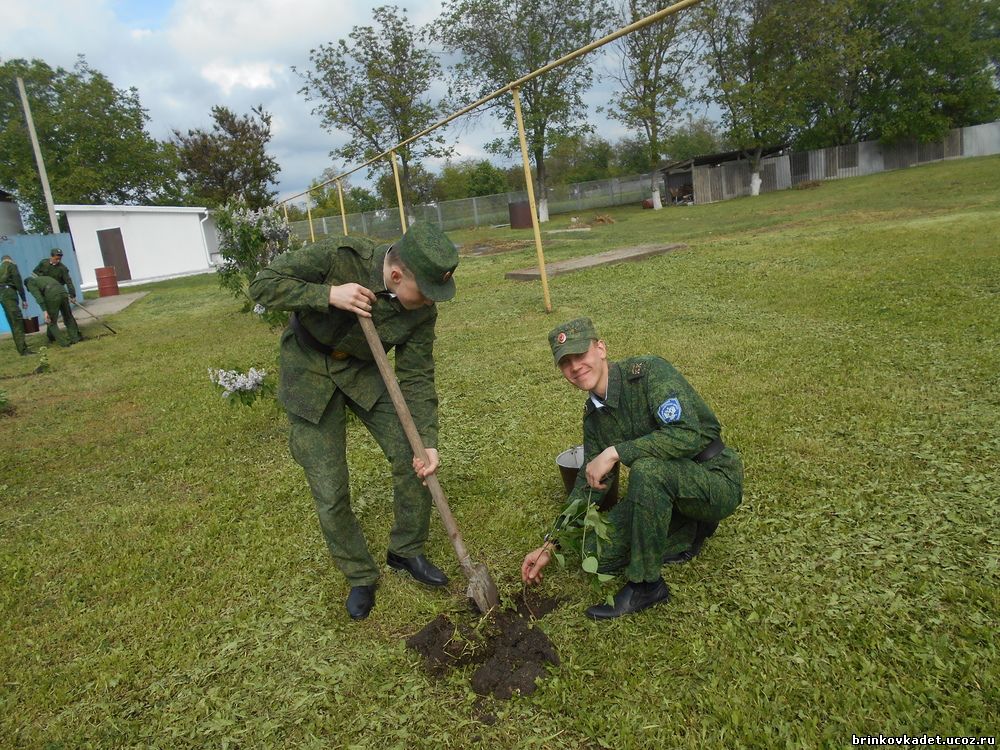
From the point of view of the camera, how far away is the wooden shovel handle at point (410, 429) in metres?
2.65

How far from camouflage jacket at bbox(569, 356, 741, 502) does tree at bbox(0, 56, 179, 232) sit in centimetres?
4234

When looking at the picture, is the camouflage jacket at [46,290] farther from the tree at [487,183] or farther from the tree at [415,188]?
the tree at [487,183]

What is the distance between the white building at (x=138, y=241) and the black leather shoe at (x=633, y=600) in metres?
25.4

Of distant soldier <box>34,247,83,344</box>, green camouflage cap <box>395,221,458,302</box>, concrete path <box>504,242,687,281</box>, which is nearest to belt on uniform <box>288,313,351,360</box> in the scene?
green camouflage cap <box>395,221,458,302</box>

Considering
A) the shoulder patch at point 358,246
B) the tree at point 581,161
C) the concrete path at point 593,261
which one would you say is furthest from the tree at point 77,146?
the shoulder patch at point 358,246

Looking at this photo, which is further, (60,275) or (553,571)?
(60,275)

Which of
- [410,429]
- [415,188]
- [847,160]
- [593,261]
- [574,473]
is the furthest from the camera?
[415,188]

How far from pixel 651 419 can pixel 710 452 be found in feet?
0.87

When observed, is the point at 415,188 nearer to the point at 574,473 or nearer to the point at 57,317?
the point at 57,317

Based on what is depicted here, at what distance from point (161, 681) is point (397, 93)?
103 feet

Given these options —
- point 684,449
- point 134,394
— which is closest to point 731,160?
point 134,394

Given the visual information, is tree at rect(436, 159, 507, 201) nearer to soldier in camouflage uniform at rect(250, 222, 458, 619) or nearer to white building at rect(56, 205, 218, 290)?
white building at rect(56, 205, 218, 290)

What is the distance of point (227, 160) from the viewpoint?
36.2 meters

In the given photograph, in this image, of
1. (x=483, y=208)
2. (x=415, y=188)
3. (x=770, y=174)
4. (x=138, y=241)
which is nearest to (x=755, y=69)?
(x=770, y=174)
